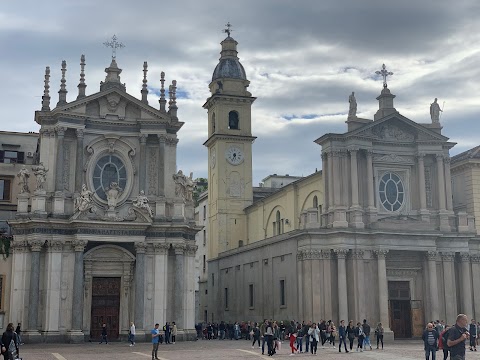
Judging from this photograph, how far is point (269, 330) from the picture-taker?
3500cm

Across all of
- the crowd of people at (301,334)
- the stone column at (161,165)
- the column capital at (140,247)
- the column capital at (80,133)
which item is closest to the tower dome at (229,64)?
the stone column at (161,165)

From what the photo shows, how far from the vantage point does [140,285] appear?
158 feet

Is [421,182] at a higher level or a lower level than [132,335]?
higher

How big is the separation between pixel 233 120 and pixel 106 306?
99.4 ft

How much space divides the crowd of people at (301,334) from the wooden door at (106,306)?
31.0 feet

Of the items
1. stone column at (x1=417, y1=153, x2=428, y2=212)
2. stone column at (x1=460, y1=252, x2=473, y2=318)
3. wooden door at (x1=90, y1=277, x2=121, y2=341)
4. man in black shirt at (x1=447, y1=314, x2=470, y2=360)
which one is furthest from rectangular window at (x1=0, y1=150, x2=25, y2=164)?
man in black shirt at (x1=447, y1=314, x2=470, y2=360)

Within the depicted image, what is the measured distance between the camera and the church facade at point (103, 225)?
46844 millimetres

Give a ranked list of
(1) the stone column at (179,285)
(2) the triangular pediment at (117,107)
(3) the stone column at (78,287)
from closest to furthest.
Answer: (3) the stone column at (78,287) < (1) the stone column at (179,285) < (2) the triangular pediment at (117,107)

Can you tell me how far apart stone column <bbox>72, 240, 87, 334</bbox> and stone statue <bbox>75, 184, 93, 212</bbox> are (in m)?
2.24

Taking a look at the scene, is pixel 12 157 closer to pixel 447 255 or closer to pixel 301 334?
pixel 301 334

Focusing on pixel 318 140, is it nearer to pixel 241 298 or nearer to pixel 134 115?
pixel 134 115

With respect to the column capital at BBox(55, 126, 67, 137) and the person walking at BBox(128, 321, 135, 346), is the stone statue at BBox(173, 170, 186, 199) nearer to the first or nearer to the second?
the column capital at BBox(55, 126, 67, 137)

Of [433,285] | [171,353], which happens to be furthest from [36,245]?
[433,285]

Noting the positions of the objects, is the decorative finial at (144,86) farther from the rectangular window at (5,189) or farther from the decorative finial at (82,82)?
the rectangular window at (5,189)
